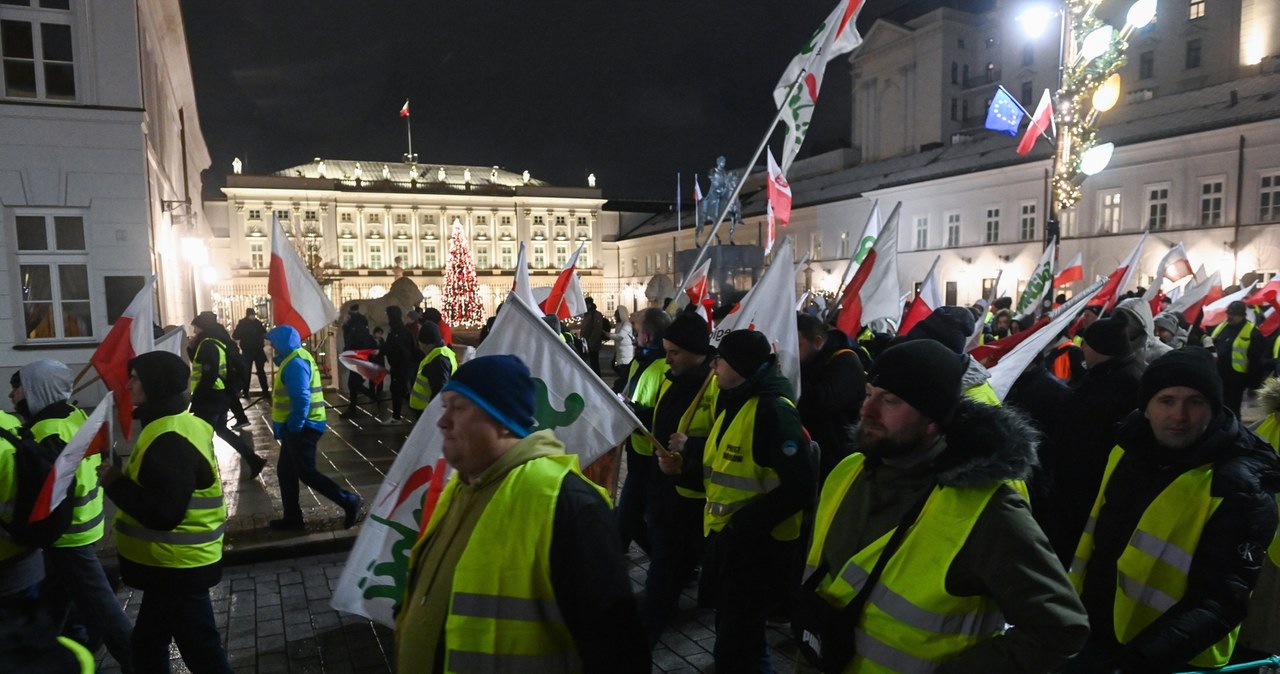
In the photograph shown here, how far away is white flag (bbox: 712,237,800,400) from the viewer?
4.87 m

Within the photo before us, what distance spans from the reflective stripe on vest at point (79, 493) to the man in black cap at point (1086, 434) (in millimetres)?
5055

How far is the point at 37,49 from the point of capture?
12336mm

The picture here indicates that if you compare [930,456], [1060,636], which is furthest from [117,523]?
[1060,636]

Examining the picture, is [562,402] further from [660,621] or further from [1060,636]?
[1060,636]

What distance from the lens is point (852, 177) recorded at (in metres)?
47.0

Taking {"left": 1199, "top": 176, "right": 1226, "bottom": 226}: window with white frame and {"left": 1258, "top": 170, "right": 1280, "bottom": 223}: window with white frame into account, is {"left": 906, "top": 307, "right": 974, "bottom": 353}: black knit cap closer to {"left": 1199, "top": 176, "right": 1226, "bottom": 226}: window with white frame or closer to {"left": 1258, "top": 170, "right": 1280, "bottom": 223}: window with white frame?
{"left": 1258, "top": 170, "right": 1280, "bottom": 223}: window with white frame

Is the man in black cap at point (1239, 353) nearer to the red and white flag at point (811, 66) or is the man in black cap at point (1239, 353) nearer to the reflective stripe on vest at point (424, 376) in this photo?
the red and white flag at point (811, 66)

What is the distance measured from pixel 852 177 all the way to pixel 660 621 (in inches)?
1828

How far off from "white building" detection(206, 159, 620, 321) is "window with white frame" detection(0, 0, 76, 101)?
5281cm

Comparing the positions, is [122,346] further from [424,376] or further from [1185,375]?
[1185,375]

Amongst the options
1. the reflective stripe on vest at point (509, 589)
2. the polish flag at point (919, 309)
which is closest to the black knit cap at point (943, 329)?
the polish flag at point (919, 309)

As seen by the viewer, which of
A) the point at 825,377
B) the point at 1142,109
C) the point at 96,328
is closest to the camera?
the point at 825,377

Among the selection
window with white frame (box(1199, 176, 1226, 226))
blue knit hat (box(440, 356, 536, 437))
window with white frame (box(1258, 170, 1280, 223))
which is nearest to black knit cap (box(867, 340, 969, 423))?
blue knit hat (box(440, 356, 536, 437))

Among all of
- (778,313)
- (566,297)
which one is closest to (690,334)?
(778,313)
